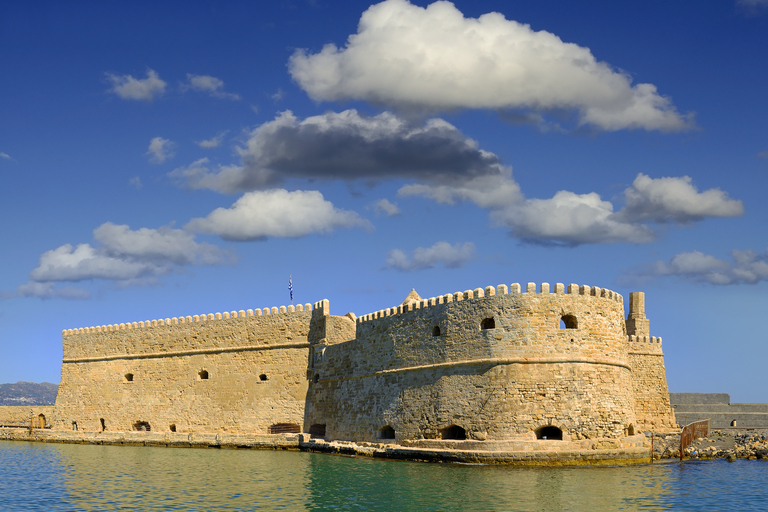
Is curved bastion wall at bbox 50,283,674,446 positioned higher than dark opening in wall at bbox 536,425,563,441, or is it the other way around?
curved bastion wall at bbox 50,283,674,446

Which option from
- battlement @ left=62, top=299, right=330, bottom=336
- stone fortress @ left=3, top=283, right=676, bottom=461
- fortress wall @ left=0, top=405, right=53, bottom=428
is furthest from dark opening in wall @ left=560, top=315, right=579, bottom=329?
fortress wall @ left=0, top=405, right=53, bottom=428

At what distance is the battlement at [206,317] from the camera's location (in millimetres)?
31453

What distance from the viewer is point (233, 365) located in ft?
107

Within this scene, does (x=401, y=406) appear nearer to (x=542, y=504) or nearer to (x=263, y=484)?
(x=263, y=484)

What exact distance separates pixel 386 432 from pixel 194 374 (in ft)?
36.5

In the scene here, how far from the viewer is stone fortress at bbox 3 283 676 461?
2230 cm

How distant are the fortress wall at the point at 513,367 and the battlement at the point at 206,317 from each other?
6.82 metres

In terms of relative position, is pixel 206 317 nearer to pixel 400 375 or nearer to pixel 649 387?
pixel 400 375

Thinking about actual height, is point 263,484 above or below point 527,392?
below

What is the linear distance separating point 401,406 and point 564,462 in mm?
5722

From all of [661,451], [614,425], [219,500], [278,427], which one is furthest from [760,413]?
[219,500]

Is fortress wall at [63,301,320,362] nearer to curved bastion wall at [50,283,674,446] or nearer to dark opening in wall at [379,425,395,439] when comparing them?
curved bastion wall at [50,283,674,446]

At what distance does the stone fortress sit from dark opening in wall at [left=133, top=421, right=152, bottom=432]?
0.06 metres

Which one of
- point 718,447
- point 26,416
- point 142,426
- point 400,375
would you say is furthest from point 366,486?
point 26,416
